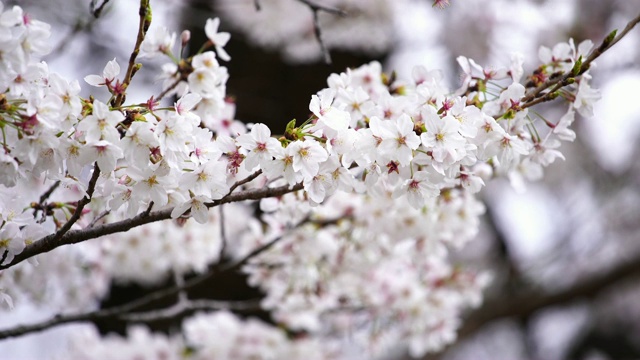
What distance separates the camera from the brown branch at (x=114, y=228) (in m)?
1.21

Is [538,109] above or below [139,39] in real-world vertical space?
above

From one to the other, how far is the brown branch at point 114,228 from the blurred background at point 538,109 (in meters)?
1.20

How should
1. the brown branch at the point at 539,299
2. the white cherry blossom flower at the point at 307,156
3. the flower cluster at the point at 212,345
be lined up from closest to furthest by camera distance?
the white cherry blossom flower at the point at 307,156, the flower cluster at the point at 212,345, the brown branch at the point at 539,299

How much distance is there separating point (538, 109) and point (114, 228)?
12.5ft

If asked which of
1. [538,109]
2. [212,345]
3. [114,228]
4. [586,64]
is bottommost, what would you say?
[114,228]

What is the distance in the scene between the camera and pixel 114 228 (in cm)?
122

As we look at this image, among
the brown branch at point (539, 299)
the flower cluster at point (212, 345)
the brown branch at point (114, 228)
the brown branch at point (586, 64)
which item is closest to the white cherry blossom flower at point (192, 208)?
the brown branch at point (114, 228)

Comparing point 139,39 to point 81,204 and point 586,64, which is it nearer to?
point 81,204

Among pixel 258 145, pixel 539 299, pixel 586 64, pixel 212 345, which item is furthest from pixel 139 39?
pixel 539 299

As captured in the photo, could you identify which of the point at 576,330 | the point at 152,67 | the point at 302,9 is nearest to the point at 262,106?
the point at 152,67

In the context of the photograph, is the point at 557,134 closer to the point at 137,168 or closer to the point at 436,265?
the point at 137,168

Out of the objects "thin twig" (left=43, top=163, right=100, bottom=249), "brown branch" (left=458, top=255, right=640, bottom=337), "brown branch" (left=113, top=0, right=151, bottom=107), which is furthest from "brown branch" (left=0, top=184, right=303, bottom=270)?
"brown branch" (left=458, top=255, right=640, bottom=337)

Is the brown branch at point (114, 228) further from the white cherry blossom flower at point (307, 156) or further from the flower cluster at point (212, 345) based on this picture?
the flower cluster at point (212, 345)

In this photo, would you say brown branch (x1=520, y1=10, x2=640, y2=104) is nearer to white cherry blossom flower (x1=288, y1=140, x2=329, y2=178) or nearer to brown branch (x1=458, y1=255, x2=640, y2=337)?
white cherry blossom flower (x1=288, y1=140, x2=329, y2=178)
